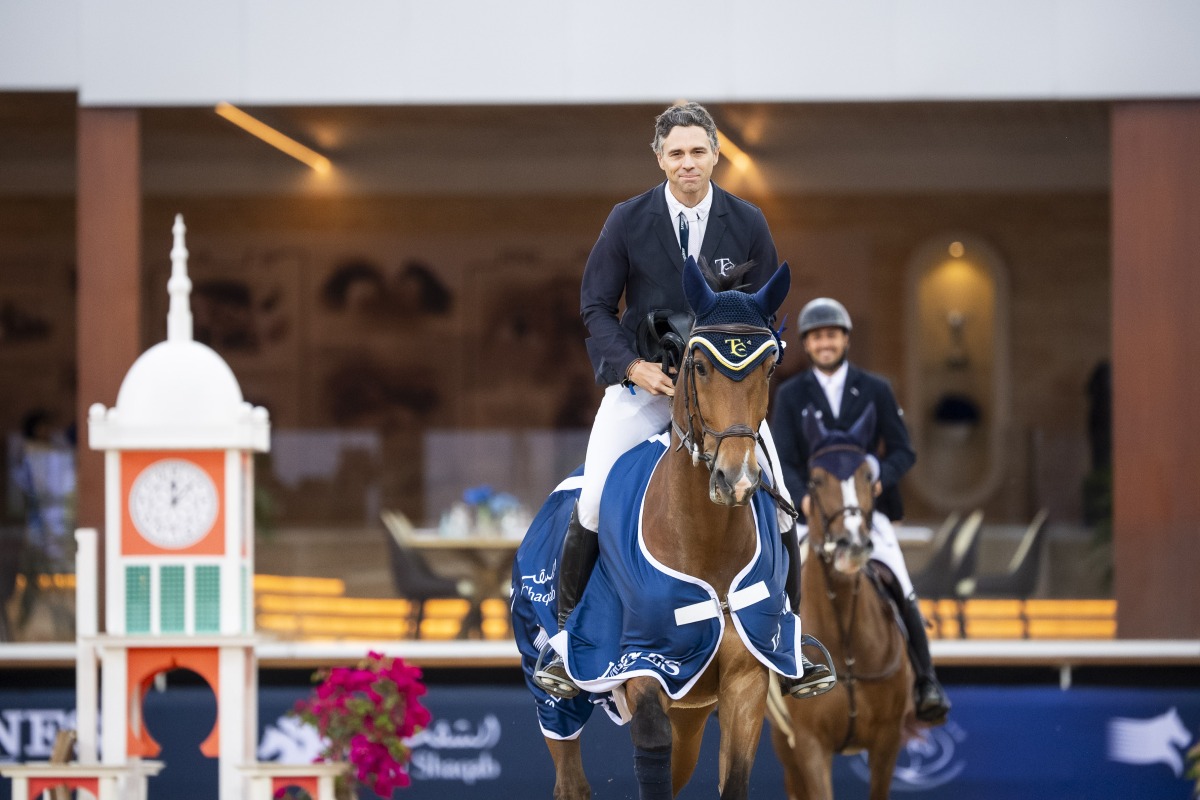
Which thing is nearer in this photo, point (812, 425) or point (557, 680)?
point (557, 680)

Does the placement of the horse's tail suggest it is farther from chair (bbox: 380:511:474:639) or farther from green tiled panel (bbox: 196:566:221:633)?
chair (bbox: 380:511:474:639)

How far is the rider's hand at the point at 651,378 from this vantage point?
4.52 metres

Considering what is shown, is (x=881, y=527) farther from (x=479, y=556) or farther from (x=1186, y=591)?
(x=479, y=556)

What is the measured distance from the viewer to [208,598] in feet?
23.3

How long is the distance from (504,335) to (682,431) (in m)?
12.1

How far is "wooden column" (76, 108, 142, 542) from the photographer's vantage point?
9.66 metres

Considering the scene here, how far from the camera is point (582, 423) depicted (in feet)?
53.2

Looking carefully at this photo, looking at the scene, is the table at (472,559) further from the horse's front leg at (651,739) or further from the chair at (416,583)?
the horse's front leg at (651,739)

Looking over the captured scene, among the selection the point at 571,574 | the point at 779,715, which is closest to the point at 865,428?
the point at 779,715

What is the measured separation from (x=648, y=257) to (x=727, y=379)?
0.92 meters

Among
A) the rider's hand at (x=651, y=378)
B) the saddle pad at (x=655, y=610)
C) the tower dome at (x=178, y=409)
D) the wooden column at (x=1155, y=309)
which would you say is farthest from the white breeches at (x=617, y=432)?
the wooden column at (x=1155, y=309)

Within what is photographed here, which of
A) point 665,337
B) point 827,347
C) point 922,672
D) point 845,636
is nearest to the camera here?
point 665,337

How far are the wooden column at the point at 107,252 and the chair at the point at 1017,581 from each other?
5365mm

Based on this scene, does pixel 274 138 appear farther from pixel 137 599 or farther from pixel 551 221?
pixel 137 599
